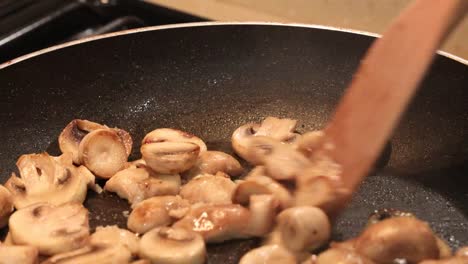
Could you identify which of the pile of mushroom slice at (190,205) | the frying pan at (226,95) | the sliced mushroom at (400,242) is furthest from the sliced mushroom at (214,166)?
the sliced mushroom at (400,242)

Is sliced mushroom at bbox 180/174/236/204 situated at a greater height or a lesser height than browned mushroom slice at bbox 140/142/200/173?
lesser

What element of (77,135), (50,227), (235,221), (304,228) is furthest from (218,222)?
(77,135)

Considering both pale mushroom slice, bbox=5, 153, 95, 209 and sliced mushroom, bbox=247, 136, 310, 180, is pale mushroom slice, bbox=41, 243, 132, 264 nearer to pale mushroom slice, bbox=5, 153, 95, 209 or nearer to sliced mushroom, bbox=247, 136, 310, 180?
pale mushroom slice, bbox=5, 153, 95, 209

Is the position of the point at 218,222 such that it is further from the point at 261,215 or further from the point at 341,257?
the point at 341,257

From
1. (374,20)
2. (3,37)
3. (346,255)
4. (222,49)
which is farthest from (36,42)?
(346,255)

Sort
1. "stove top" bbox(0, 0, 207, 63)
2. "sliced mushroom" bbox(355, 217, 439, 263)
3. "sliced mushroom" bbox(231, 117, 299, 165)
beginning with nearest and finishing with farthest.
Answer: "sliced mushroom" bbox(355, 217, 439, 263) → "sliced mushroom" bbox(231, 117, 299, 165) → "stove top" bbox(0, 0, 207, 63)

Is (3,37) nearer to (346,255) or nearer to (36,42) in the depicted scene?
(36,42)

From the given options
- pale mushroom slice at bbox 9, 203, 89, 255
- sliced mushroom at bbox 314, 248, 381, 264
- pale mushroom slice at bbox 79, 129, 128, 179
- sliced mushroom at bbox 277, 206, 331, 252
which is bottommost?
sliced mushroom at bbox 314, 248, 381, 264

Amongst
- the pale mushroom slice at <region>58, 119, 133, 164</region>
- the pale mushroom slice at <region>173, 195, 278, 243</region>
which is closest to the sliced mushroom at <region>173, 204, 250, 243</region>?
the pale mushroom slice at <region>173, 195, 278, 243</region>

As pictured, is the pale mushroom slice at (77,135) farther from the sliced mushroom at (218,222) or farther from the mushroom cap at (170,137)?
the sliced mushroom at (218,222)
